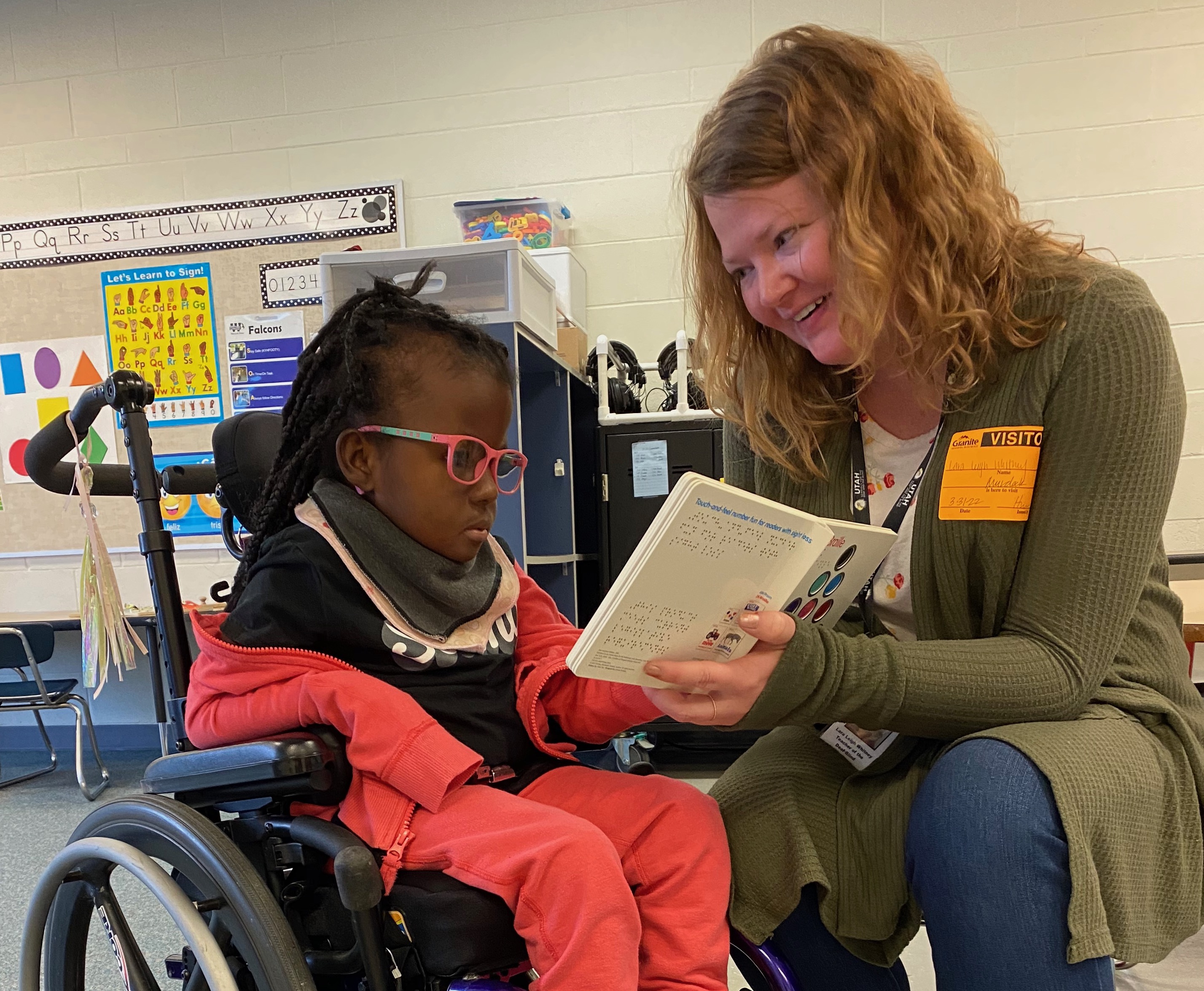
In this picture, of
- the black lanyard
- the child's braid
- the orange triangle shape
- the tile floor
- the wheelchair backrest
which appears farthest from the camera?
the orange triangle shape

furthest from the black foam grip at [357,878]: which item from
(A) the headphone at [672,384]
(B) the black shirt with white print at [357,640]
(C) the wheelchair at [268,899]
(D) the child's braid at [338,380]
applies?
(A) the headphone at [672,384]

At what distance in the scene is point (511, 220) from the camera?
10.5ft

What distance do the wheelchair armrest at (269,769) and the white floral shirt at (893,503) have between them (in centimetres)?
57

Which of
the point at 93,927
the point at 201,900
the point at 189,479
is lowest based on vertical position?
the point at 93,927

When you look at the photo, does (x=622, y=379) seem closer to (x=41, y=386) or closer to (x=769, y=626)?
(x=769, y=626)

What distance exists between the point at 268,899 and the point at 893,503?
0.71 meters

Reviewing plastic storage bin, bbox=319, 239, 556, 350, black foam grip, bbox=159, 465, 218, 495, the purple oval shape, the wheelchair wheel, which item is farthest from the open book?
the purple oval shape

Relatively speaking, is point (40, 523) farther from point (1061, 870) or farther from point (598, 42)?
point (1061, 870)

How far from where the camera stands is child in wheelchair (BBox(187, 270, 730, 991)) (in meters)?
0.75

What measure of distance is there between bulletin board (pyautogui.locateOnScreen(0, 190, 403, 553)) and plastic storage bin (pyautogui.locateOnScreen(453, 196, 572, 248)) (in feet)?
1.92

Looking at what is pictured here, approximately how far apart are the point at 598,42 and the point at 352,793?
10.6ft

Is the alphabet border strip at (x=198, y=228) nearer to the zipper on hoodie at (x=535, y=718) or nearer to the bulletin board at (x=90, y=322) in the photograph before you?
the bulletin board at (x=90, y=322)

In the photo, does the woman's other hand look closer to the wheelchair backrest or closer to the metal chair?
the wheelchair backrest

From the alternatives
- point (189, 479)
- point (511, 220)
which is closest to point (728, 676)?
point (189, 479)
